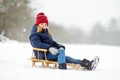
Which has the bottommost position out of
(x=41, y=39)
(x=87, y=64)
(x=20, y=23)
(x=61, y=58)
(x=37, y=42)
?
(x=87, y=64)

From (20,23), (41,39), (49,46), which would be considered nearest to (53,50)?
(49,46)

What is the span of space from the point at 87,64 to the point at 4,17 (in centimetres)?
2020

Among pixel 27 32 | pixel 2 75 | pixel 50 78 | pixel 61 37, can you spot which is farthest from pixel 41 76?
pixel 61 37

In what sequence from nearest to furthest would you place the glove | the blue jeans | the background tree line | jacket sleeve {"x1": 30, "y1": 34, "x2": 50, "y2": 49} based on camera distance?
1. the blue jeans
2. the glove
3. jacket sleeve {"x1": 30, "y1": 34, "x2": 50, "y2": 49}
4. the background tree line

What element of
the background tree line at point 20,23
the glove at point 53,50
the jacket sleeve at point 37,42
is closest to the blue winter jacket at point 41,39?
the jacket sleeve at point 37,42

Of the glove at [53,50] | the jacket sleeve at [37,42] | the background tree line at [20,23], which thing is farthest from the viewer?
the background tree line at [20,23]

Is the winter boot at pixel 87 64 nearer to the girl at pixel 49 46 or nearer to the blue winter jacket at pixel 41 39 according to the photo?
the girl at pixel 49 46

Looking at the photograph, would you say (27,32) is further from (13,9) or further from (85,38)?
(85,38)

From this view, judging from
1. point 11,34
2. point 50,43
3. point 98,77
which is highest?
point 11,34

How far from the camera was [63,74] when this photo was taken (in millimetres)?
7633

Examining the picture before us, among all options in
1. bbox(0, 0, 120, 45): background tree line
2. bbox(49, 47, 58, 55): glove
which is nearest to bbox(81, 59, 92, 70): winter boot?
bbox(49, 47, 58, 55): glove

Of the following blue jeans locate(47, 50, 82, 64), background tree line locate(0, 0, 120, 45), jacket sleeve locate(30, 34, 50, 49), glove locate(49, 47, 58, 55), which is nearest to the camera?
blue jeans locate(47, 50, 82, 64)

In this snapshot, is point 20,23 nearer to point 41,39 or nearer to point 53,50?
point 41,39

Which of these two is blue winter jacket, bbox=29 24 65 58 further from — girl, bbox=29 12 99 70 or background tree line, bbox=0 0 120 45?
background tree line, bbox=0 0 120 45
